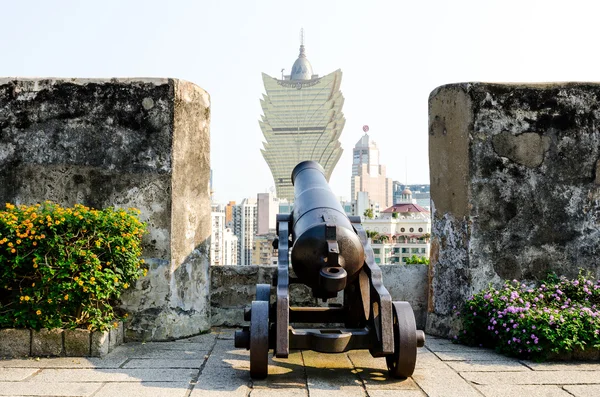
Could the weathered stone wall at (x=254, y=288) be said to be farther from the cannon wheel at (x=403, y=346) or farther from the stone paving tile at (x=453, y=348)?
the cannon wheel at (x=403, y=346)

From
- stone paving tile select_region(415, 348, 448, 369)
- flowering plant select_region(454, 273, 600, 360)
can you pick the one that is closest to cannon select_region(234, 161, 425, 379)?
stone paving tile select_region(415, 348, 448, 369)

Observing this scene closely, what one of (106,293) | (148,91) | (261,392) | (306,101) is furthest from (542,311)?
(306,101)

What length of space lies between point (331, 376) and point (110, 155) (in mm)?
2759

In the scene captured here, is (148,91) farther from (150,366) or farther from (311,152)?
(311,152)

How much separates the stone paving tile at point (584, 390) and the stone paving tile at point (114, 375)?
2.34 metres

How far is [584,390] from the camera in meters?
3.69

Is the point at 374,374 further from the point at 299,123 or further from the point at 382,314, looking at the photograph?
the point at 299,123

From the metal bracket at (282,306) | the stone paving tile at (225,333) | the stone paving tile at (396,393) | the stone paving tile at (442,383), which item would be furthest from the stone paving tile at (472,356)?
the stone paving tile at (225,333)

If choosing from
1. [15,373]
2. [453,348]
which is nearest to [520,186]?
[453,348]

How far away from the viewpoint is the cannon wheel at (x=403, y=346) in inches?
153

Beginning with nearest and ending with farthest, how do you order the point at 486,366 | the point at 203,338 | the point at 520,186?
1. the point at 486,366
2. the point at 203,338
3. the point at 520,186

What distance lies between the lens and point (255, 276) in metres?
5.87

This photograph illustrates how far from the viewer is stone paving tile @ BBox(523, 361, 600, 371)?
13.9ft

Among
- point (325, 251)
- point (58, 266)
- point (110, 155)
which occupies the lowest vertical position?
point (58, 266)
